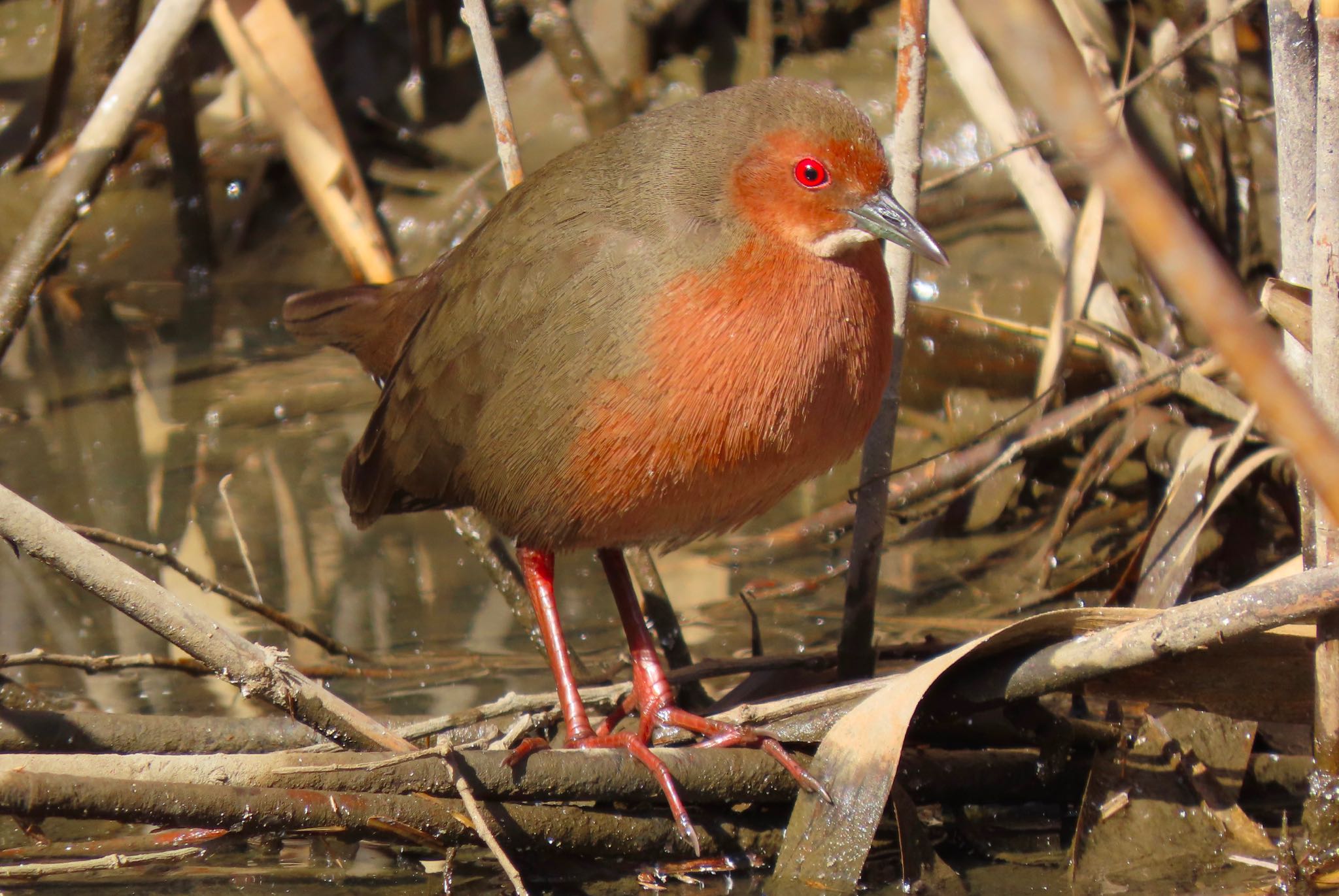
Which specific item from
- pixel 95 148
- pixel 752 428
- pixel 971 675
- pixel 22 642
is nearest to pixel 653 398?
pixel 752 428

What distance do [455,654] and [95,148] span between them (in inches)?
79.0

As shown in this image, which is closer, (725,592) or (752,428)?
(752,428)

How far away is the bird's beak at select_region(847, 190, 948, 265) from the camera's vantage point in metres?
2.84

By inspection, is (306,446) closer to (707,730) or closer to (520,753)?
(707,730)

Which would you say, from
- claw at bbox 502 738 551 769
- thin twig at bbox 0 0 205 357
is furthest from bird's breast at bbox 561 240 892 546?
thin twig at bbox 0 0 205 357

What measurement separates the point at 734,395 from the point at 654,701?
0.88 m

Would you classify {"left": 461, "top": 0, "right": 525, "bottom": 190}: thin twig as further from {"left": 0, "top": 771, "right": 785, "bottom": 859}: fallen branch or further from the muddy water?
{"left": 0, "top": 771, "right": 785, "bottom": 859}: fallen branch

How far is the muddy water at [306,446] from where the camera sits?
393 centimetres

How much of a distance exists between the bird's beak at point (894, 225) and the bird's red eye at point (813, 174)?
92mm

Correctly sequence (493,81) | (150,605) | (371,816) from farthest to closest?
(493,81) → (371,816) → (150,605)

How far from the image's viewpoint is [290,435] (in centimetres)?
533

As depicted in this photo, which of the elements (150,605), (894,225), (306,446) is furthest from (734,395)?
(306,446)

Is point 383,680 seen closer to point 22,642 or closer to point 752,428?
point 22,642

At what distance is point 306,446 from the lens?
5.26m
